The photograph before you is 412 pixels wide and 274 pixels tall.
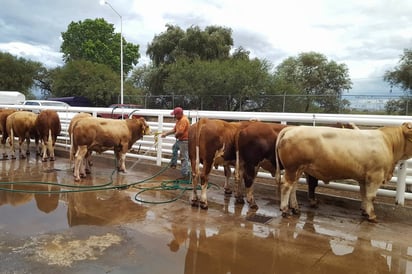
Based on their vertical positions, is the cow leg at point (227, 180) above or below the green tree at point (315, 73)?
below

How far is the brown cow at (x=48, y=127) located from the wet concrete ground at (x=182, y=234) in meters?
→ 3.10

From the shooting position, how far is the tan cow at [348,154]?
17.8 ft

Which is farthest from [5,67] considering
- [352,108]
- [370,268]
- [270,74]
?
[370,268]

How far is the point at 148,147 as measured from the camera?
10.4 metres

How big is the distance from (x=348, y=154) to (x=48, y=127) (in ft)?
26.4

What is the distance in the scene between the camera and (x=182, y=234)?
5.00m

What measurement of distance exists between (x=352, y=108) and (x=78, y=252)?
22.6m

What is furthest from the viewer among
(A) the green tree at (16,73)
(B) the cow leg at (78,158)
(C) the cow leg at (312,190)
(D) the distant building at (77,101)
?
(A) the green tree at (16,73)

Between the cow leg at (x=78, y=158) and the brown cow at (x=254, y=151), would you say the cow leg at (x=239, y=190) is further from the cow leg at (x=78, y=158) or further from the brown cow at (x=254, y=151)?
the cow leg at (x=78, y=158)

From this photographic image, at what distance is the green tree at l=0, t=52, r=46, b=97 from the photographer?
47562 mm

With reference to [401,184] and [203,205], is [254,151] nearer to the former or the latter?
[203,205]

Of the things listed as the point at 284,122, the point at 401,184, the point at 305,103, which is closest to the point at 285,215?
the point at 401,184

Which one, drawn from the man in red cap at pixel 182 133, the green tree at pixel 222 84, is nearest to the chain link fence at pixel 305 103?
the green tree at pixel 222 84

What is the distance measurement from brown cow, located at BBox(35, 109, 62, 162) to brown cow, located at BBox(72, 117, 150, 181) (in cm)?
214
